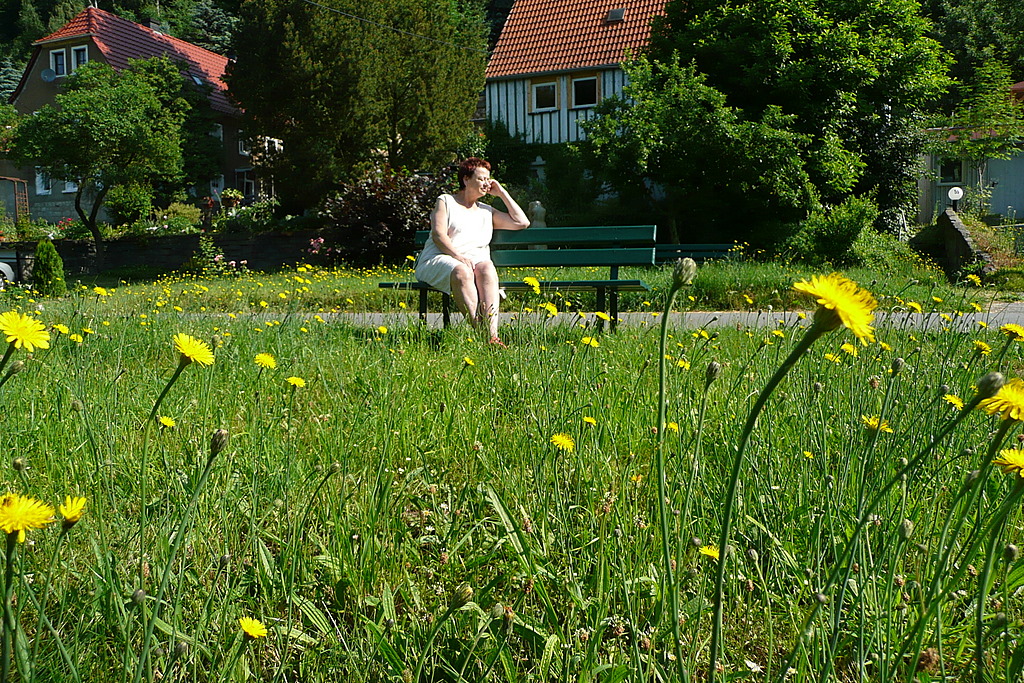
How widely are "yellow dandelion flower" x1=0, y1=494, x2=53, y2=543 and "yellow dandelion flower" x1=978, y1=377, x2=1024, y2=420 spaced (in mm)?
944

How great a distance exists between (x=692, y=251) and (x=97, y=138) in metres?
15.0

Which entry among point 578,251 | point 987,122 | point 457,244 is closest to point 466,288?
point 457,244

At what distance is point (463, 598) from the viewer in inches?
33.9

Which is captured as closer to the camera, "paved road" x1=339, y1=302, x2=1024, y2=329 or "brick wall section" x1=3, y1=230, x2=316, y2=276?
"paved road" x1=339, y1=302, x2=1024, y2=329

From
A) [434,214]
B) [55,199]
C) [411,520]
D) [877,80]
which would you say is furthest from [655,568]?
[55,199]

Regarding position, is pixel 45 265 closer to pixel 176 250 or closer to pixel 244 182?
pixel 176 250

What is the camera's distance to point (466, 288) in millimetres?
4930

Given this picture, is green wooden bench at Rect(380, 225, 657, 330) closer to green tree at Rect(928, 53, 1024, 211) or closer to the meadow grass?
the meadow grass

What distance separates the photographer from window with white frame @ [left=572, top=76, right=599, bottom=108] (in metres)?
23.9

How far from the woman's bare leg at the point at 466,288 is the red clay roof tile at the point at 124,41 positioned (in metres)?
29.0

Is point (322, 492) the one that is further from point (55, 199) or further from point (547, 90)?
point (55, 199)

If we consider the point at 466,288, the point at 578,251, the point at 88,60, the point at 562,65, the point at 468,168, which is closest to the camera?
the point at 466,288

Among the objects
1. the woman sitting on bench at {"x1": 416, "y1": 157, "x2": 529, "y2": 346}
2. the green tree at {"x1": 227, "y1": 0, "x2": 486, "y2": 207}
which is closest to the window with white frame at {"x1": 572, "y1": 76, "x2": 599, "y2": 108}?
the green tree at {"x1": 227, "y1": 0, "x2": 486, "y2": 207}

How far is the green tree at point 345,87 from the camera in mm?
21219
